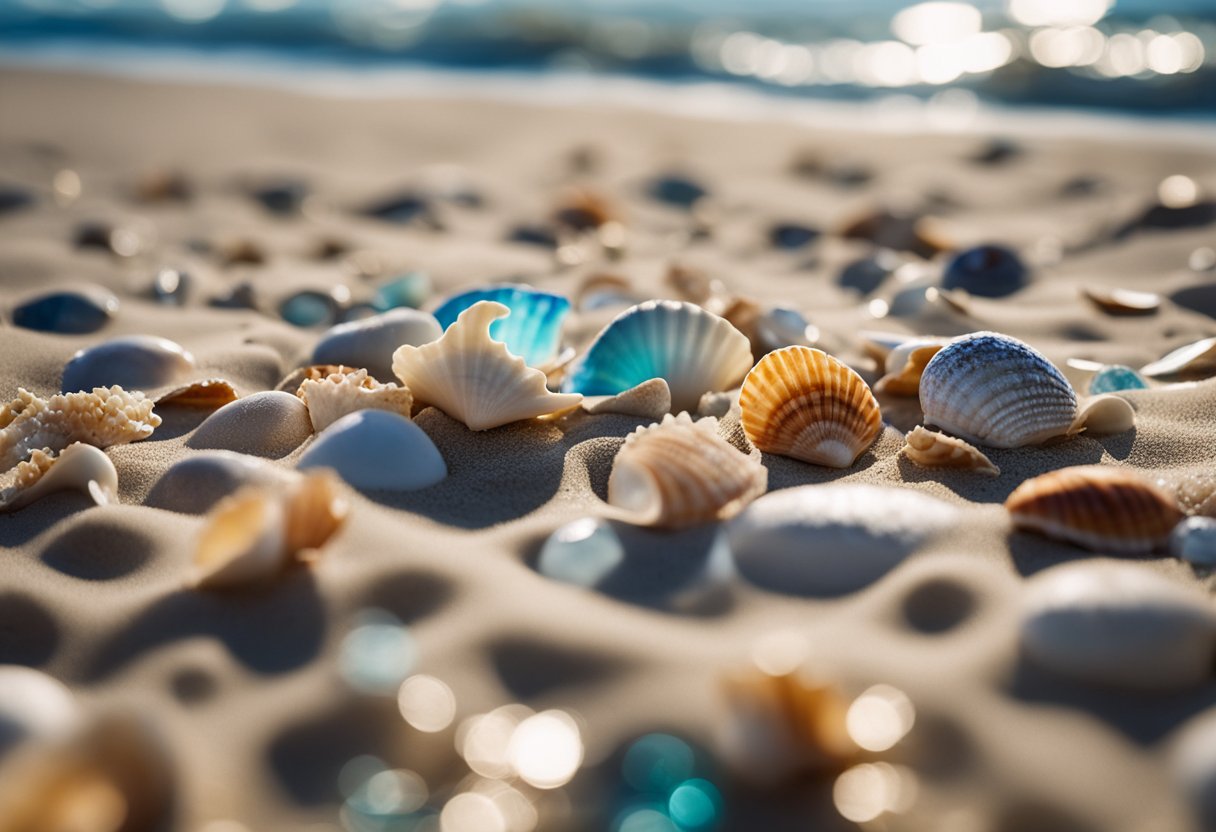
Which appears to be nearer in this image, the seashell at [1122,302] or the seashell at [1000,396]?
the seashell at [1000,396]

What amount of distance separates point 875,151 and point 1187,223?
7.23 feet

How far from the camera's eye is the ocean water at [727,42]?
8336 mm

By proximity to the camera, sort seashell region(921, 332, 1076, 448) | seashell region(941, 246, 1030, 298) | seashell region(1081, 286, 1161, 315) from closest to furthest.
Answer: seashell region(921, 332, 1076, 448)
seashell region(1081, 286, 1161, 315)
seashell region(941, 246, 1030, 298)

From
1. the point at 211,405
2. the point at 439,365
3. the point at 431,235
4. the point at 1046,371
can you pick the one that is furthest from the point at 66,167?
the point at 1046,371

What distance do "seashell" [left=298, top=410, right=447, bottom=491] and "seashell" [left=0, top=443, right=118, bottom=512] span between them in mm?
378

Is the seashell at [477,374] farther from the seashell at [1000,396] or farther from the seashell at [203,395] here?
the seashell at [1000,396]

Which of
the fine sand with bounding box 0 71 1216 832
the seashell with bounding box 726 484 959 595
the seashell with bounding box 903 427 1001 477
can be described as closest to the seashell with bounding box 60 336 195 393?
the fine sand with bounding box 0 71 1216 832

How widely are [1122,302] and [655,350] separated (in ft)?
5.75

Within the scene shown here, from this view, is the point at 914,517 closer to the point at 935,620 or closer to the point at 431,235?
the point at 935,620

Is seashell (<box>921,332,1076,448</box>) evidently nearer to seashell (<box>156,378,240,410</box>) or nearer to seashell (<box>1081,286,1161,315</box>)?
seashell (<box>1081,286,1161,315</box>)

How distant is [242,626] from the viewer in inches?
60.4

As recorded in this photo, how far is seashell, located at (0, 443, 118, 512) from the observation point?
191 centimetres

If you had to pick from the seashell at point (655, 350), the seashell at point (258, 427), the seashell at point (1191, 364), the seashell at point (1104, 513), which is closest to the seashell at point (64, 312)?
the seashell at point (258, 427)

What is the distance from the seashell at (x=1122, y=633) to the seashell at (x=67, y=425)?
1839mm
